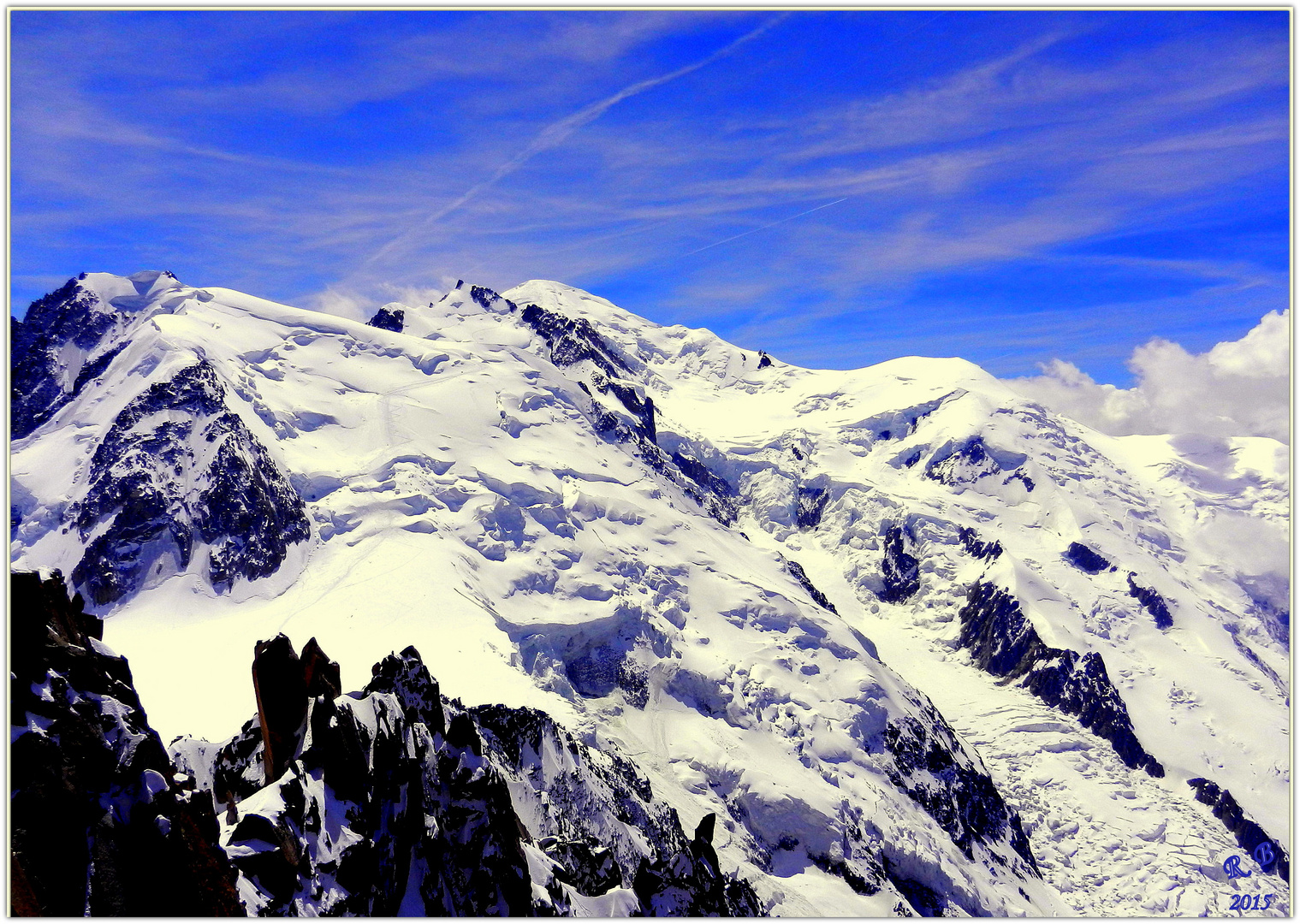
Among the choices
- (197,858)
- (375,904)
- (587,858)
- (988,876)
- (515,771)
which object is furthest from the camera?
(988,876)

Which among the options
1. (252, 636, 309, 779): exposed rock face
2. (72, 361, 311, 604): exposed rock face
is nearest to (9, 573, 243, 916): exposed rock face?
(252, 636, 309, 779): exposed rock face

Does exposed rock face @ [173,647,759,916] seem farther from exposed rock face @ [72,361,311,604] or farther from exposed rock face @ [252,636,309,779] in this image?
exposed rock face @ [72,361,311,604]

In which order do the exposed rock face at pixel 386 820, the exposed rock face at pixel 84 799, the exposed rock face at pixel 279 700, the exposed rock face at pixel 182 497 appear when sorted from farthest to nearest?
1. the exposed rock face at pixel 182 497
2. the exposed rock face at pixel 279 700
3. the exposed rock face at pixel 386 820
4. the exposed rock face at pixel 84 799

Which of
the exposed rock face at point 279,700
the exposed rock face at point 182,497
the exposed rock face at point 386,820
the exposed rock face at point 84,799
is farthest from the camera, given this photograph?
the exposed rock face at point 182,497

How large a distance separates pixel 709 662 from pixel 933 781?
4872cm

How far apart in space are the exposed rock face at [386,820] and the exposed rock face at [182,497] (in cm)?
11587

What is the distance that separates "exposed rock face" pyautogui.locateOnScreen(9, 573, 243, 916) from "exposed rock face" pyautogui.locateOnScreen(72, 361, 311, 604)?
139 meters

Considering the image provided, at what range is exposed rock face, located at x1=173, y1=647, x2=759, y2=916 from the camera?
111 ft

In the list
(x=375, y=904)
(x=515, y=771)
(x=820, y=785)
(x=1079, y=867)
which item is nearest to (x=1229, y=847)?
(x=1079, y=867)

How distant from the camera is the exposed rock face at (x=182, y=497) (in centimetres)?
15225

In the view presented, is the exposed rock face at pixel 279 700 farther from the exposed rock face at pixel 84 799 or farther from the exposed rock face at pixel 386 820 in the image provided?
the exposed rock face at pixel 84 799

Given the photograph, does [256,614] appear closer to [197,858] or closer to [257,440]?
[257,440]

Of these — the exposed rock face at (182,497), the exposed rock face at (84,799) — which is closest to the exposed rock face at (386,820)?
the exposed rock face at (84,799)

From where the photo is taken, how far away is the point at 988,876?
151m
